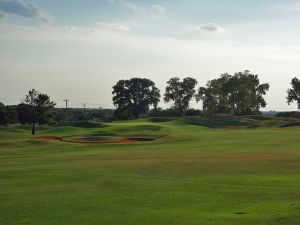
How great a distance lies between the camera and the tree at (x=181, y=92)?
158m

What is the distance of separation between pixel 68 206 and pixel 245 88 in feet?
448

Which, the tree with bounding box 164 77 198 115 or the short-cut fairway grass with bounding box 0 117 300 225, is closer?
the short-cut fairway grass with bounding box 0 117 300 225

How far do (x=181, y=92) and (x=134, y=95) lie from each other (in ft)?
54.5

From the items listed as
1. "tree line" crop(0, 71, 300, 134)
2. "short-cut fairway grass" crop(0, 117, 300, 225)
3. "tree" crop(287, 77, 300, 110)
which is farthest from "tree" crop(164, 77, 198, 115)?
"short-cut fairway grass" crop(0, 117, 300, 225)

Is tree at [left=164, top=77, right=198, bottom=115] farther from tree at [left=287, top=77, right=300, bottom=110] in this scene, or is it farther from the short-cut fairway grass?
the short-cut fairway grass

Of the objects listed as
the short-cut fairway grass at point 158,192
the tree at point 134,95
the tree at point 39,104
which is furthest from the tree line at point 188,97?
the short-cut fairway grass at point 158,192

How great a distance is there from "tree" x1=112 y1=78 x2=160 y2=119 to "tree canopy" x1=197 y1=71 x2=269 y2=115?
56.7 feet

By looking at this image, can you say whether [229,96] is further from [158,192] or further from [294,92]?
[158,192]

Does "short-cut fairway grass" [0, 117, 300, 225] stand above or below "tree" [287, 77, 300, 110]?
below

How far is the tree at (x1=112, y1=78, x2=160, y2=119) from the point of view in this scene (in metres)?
164

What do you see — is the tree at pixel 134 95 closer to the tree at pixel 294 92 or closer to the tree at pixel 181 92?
the tree at pixel 181 92

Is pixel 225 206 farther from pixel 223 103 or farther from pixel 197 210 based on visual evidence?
pixel 223 103

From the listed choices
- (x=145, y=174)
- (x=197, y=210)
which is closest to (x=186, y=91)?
(x=145, y=174)

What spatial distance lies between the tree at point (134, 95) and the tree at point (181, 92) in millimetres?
9087
